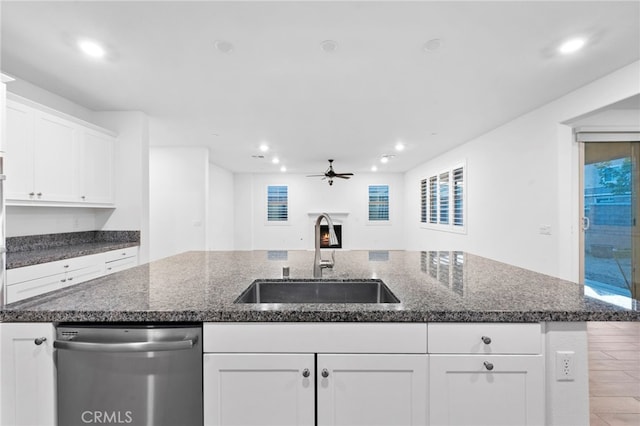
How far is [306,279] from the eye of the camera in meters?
1.55

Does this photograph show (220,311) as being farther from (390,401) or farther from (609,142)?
(609,142)

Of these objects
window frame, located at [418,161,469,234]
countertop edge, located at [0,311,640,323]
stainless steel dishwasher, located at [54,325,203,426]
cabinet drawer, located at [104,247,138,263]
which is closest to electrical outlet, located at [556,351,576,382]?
countertop edge, located at [0,311,640,323]

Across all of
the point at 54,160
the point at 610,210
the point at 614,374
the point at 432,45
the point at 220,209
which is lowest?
the point at 614,374

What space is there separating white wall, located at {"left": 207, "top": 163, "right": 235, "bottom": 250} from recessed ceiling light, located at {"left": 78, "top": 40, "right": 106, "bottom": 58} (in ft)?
15.5

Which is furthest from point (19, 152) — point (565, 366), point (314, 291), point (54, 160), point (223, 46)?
point (565, 366)

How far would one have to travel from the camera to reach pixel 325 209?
914 centimetres

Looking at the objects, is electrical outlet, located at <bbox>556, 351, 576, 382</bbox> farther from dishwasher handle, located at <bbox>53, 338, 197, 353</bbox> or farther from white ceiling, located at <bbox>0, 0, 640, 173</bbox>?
white ceiling, located at <bbox>0, 0, 640, 173</bbox>

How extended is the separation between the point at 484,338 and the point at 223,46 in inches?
95.4

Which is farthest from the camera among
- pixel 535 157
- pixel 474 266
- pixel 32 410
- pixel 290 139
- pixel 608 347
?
pixel 290 139

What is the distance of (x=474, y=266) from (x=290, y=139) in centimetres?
378

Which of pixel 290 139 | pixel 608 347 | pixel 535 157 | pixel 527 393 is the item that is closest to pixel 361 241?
pixel 290 139

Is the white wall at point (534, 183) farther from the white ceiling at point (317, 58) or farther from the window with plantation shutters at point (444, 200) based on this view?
the window with plantation shutters at point (444, 200)

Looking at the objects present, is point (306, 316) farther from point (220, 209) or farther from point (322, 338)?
point (220, 209)

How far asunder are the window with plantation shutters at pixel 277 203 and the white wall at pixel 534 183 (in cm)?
544
